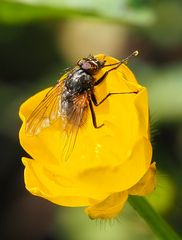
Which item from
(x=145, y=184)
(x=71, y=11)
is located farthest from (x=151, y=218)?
(x=71, y=11)

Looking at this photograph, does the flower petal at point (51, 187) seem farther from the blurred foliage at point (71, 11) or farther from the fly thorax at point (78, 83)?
the blurred foliage at point (71, 11)

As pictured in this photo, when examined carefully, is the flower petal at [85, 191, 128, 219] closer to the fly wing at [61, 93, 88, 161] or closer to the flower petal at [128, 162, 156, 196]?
the flower petal at [128, 162, 156, 196]

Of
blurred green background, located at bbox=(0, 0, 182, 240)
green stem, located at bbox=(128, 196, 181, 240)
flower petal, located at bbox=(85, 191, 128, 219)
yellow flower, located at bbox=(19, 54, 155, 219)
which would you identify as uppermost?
yellow flower, located at bbox=(19, 54, 155, 219)

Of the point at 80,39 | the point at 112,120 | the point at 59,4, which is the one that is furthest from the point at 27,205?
the point at 112,120

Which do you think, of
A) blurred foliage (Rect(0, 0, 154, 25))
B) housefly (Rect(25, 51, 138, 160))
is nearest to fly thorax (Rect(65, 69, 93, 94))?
housefly (Rect(25, 51, 138, 160))

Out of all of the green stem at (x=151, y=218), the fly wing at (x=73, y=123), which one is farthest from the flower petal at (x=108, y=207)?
the fly wing at (x=73, y=123)

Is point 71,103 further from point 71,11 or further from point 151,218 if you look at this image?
point 71,11

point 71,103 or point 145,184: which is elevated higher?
point 71,103
